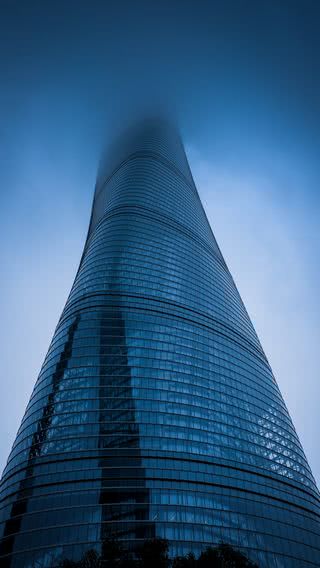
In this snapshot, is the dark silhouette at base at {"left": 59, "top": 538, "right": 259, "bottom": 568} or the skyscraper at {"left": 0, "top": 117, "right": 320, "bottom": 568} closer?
the dark silhouette at base at {"left": 59, "top": 538, "right": 259, "bottom": 568}

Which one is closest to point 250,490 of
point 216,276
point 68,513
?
point 68,513

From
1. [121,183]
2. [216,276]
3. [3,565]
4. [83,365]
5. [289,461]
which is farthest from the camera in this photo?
[121,183]

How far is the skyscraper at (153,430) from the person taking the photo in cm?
5594

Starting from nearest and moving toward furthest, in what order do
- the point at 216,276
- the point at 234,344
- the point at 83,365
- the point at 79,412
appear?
the point at 79,412 → the point at 83,365 → the point at 234,344 → the point at 216,276

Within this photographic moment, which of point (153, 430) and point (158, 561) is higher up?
point (153, 430)

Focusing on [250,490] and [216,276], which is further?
[216,276]

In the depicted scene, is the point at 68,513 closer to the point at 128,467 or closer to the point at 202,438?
the point at 128,467

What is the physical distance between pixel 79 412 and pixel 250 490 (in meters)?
28.5

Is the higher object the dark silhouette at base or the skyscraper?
the skyscraper

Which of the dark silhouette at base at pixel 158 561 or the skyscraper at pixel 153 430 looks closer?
the dark silhouette at base at pixel 158 561

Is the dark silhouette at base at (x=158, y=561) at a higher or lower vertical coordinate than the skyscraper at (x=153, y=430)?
lower

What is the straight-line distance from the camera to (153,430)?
65.4m

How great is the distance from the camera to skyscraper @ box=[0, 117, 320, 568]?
184 feet

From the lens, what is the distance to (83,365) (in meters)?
71.2
